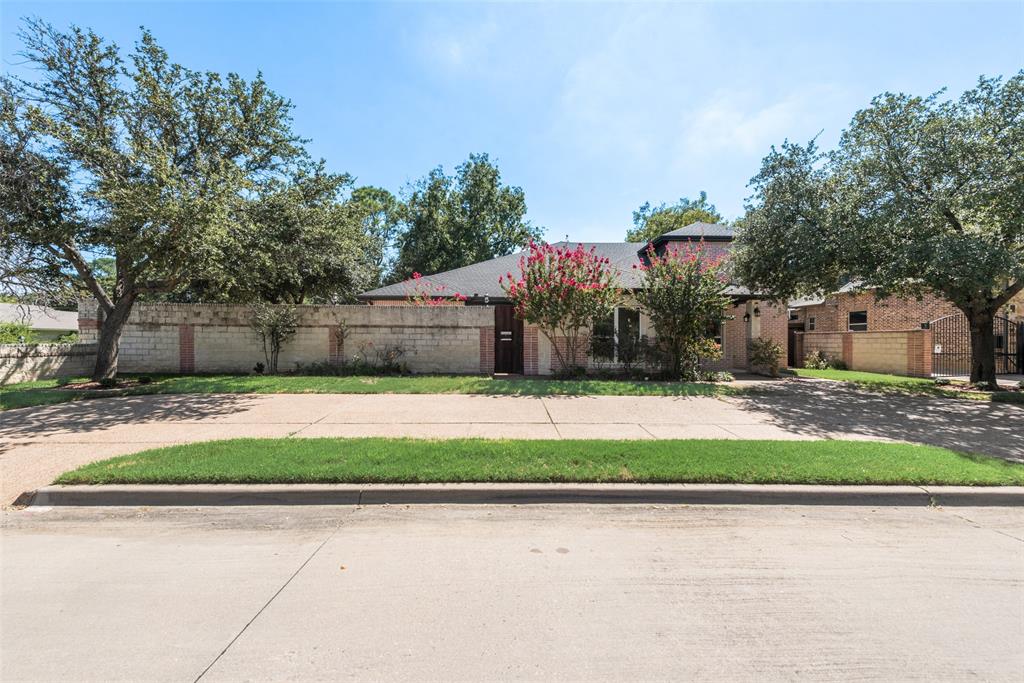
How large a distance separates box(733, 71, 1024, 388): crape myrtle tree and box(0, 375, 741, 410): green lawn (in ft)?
13.2

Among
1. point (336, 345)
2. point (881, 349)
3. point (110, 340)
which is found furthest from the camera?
point (881, 349)

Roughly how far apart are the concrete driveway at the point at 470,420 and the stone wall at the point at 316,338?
13.1 ft

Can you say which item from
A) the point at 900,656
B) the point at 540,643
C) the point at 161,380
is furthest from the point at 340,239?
the point at 900,656

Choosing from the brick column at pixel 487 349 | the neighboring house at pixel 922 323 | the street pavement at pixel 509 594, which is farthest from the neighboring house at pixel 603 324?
the street pavement at pixel 509 594

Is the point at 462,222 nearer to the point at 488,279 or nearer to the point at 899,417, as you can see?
the point at 488,279

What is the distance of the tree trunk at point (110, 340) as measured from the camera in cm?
1233

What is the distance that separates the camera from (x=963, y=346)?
699 inches

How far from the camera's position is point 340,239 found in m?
13.2

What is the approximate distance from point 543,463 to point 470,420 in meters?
2.96

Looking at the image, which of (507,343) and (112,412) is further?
(507,343)

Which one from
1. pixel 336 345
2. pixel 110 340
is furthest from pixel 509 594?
pixel 110 340

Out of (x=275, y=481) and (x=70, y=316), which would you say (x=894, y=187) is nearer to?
(x=275, y=481)

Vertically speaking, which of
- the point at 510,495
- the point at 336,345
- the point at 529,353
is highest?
the point at 336,345

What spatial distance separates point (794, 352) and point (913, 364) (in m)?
5.48
